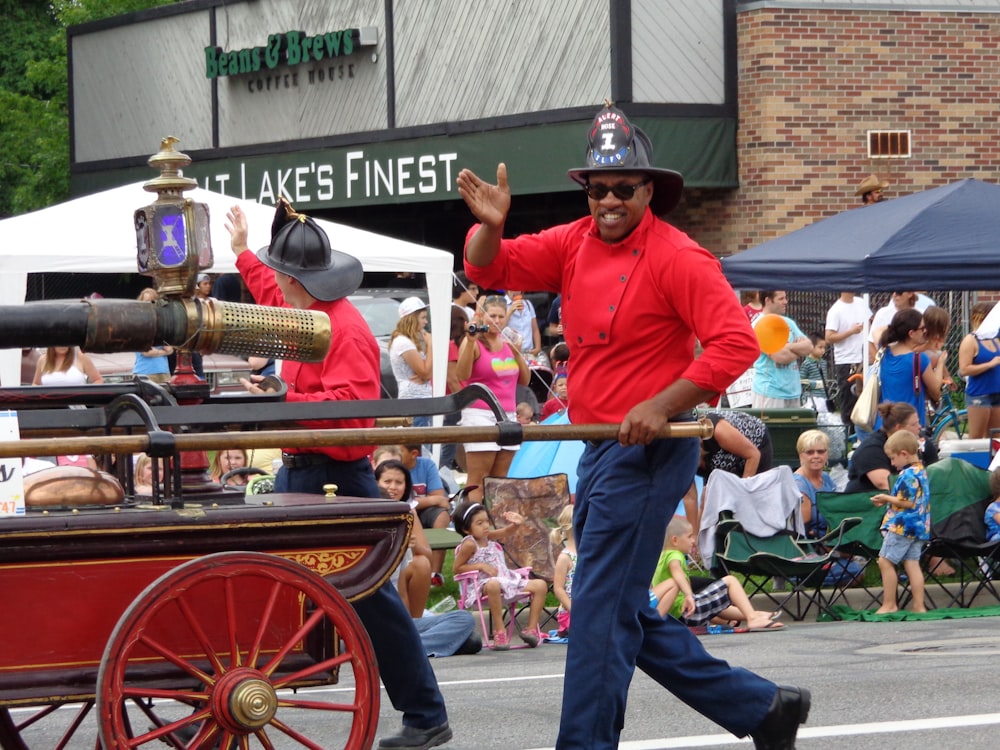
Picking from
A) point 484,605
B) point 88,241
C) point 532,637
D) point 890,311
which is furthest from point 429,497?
point 890,311

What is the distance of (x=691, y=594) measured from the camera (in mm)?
9977

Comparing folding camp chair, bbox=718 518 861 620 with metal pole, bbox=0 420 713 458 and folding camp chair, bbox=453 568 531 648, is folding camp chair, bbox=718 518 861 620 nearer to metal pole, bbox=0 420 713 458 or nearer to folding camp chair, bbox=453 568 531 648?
folding camp chair, bbox=453 568 531 648

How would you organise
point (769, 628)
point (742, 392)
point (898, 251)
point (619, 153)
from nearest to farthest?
point (619, 153), point (769, 628), point (898, 251), point (742, 392)

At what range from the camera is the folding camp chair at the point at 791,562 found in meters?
10.7

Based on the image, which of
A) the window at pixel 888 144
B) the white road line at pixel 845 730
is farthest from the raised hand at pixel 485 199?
the window at pixel 888 144

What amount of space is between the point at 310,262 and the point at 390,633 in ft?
4.40

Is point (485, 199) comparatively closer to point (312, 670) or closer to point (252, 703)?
point (312, 670)

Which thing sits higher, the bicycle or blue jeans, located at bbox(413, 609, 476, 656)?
the bicycle

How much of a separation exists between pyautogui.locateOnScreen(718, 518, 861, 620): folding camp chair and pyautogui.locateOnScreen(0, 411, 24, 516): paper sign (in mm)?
6482

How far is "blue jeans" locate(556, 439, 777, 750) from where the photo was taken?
532 cm

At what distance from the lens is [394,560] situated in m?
5.08

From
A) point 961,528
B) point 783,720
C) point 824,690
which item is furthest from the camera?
point 961,528

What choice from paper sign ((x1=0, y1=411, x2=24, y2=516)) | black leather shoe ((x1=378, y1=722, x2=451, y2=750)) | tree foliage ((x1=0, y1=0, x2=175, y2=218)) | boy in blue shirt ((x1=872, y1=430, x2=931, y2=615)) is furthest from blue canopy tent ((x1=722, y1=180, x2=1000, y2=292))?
tree foliage ((x1=0, y1=0, x2=175, y2=218))

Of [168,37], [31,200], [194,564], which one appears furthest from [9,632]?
[31,200]
